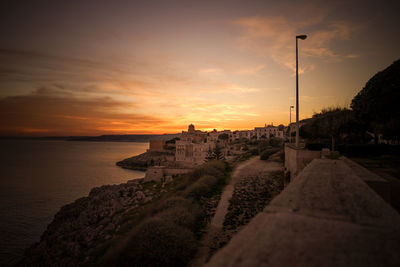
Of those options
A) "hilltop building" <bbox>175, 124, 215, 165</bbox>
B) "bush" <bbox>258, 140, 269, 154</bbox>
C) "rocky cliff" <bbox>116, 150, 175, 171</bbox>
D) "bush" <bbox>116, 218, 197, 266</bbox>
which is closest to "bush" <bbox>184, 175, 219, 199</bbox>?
"bush" <bbox>116, 218, 197, 266</bbox>

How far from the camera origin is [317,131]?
24188 millimetres

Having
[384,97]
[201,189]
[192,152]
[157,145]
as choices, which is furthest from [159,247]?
[157,145]

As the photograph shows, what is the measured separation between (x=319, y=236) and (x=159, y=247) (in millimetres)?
5121

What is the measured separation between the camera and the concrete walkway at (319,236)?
4.36ft

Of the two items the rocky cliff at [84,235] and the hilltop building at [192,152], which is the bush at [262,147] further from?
the rocky cliff at [84,235]

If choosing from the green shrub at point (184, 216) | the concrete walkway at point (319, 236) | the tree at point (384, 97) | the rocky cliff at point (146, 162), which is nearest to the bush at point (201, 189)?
the green shrub at point (184, 216)

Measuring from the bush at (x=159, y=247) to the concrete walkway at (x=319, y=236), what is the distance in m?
3.99

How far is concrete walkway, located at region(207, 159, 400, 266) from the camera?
1.33m

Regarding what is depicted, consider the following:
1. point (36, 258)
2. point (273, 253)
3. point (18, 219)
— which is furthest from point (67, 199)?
point (273, 253)

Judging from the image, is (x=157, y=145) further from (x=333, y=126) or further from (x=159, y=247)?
(x=159, y=247)

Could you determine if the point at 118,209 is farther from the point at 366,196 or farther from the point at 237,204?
the point at 366,196

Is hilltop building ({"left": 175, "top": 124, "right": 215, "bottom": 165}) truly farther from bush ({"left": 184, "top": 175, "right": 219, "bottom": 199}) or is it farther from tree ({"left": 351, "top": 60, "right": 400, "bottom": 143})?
tree ({"left": 351, "top": 60, "right": 400, "bottom": 143})

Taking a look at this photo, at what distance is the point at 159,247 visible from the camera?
5523 mm

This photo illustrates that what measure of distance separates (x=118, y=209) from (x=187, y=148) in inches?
1491
